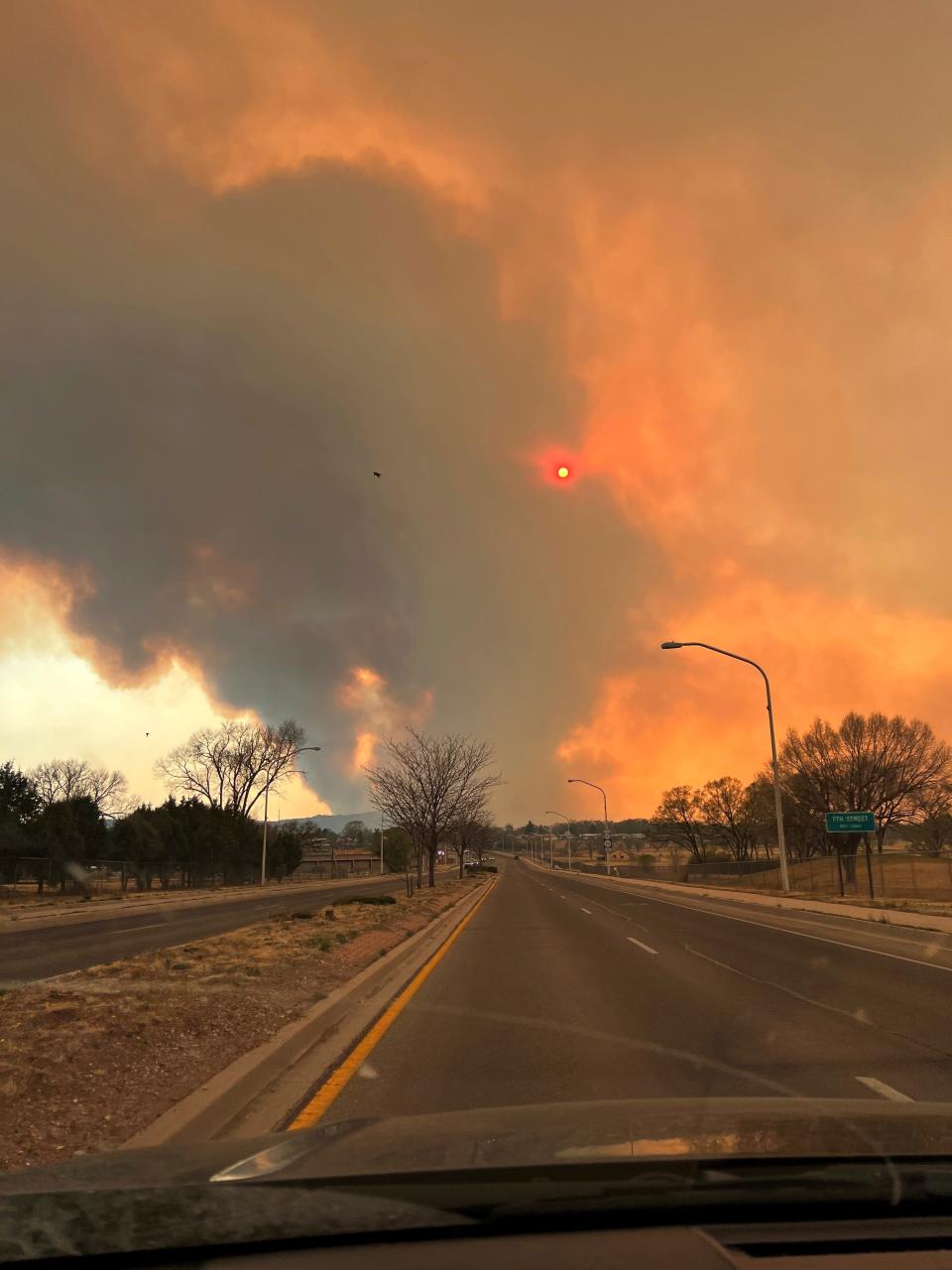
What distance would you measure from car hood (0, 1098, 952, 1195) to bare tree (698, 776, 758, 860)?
286 ft

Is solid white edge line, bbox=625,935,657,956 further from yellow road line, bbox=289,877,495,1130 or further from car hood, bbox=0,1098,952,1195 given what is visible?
car hood, bbox=0,1098,952,1195

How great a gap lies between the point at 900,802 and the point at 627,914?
130 ft

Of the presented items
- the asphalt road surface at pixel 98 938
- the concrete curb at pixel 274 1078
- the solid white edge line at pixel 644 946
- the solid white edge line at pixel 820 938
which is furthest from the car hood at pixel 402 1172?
the solid white edge line at pixel 644 946

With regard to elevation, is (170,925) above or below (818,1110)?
below

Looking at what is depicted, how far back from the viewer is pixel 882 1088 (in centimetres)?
619

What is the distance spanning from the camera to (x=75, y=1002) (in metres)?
8.78

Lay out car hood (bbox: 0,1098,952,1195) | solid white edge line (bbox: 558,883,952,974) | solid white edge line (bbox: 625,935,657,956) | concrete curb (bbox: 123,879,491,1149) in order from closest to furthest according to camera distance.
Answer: car hood (bbox: 0,1098,952,1195) < concrete curb (bbox: 123,879,491,1149) < solid white edge line (bbox: 558,883,952,974) < solid white edge line (bbox: 625,935,657,956)

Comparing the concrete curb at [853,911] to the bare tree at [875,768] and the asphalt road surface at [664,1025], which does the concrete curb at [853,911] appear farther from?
the bare tree at [875,768]

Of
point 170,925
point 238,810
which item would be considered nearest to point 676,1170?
point 170,925

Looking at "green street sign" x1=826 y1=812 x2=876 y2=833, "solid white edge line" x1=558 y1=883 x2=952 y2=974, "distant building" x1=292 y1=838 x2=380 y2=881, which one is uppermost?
"green street sign" x1=826 y1=812 x2=876 y2=833

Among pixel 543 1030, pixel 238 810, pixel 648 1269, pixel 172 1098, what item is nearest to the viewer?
pixel 648 1269

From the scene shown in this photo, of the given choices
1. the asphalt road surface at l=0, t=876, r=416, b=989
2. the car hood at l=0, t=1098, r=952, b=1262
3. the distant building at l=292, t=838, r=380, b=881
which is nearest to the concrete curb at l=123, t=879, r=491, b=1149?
the car hood at l=0, t=1098, r=952, b=1262

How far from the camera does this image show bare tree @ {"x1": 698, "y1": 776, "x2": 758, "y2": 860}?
87.5 m

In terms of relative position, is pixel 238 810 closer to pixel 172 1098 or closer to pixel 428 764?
pixel 428 764
